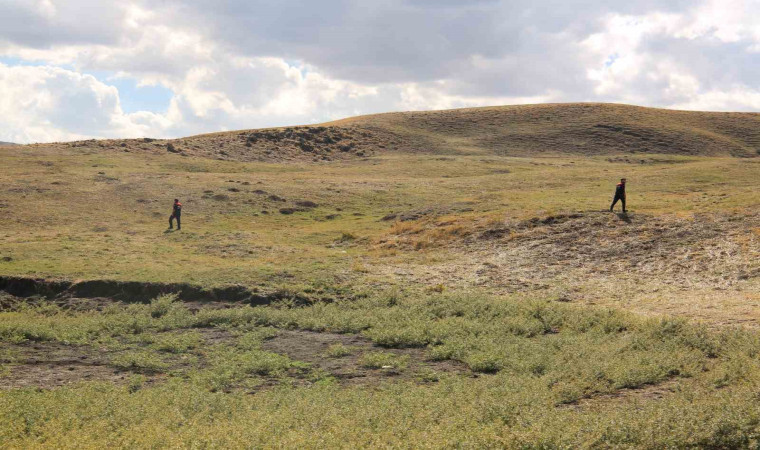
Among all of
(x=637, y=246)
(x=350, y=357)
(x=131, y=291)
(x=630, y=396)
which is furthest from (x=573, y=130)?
(x=630, y=396)

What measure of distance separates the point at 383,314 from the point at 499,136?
88.7 meters

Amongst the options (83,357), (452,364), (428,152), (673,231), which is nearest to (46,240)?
(83,357)

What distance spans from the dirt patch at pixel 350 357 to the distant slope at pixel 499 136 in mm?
60167

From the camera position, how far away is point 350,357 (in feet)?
56.0

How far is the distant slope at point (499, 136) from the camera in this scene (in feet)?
279

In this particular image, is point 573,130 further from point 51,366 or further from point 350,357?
point 51,366

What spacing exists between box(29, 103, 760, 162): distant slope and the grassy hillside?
29.7 meters

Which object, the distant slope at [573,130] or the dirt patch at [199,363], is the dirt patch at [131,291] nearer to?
the dirt patch at [199,363]

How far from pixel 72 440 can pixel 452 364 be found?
8.53 metres

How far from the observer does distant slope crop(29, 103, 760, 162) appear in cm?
8506

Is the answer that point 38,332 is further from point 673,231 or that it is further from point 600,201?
point 600,201

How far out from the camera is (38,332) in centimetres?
1881

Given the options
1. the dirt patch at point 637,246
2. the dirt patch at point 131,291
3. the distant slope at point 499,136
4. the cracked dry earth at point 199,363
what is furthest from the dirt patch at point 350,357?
the distant slope at point 499,136

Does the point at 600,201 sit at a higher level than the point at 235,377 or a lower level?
higher
